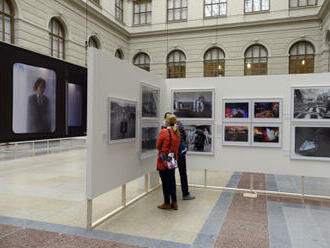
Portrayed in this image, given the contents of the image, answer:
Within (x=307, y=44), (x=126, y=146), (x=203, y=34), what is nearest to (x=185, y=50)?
(x=203, y=34)

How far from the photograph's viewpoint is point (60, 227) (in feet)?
15.5

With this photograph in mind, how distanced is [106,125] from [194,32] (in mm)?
21342

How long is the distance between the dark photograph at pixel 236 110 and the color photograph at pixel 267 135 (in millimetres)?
388

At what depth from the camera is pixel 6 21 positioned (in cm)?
1459

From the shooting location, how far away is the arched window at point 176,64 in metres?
25.1

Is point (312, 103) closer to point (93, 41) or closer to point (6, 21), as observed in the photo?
point (6, 21)

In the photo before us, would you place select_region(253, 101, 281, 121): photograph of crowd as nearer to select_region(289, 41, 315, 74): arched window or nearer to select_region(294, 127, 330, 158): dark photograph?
select_region(294, 127, 330, 158): dark photograph

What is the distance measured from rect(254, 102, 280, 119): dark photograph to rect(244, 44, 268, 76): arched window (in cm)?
1749

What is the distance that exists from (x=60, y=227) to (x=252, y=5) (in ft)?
75.6

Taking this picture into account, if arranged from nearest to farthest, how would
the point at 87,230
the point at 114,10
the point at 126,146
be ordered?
the point at 87,230 < the point at 126,146 < the point at 114,10

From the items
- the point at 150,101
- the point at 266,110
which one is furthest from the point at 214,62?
the point at 150,101

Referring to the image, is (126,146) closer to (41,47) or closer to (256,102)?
(256,102)

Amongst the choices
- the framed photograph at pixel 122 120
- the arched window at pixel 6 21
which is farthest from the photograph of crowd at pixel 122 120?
the arched window at pixel 6 21

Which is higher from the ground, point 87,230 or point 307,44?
point 307,44
